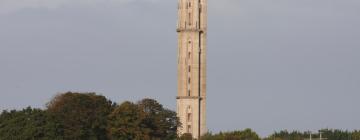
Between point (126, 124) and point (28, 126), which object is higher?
point (126, 124)

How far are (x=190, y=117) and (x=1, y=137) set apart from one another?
1424 inches

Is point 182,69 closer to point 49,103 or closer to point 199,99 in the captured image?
point 199,99

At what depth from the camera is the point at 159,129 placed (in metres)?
111

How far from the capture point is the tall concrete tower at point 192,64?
135750 mm

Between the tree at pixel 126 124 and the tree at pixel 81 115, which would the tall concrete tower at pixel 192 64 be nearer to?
the tree at pixel 81 115

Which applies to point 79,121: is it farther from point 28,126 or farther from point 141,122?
point 141,122

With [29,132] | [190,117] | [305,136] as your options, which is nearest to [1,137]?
[29,132]

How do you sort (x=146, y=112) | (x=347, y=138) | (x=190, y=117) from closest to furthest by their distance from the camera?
(x=146, y=112) < (x=190, y=117) < (x=347, y=138)

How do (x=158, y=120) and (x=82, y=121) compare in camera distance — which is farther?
(x=158, y=120)

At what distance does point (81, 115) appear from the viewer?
105438mm

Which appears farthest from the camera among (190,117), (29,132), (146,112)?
(190,117)

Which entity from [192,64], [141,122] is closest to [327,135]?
[192,64]

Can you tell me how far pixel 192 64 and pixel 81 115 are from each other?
34691 millimetres

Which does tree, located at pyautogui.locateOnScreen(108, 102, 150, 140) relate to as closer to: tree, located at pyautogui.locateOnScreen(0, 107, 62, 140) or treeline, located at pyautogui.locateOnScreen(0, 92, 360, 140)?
treeline, located at pyautogui.locateOnScreen(0, 92, 360, 140)
